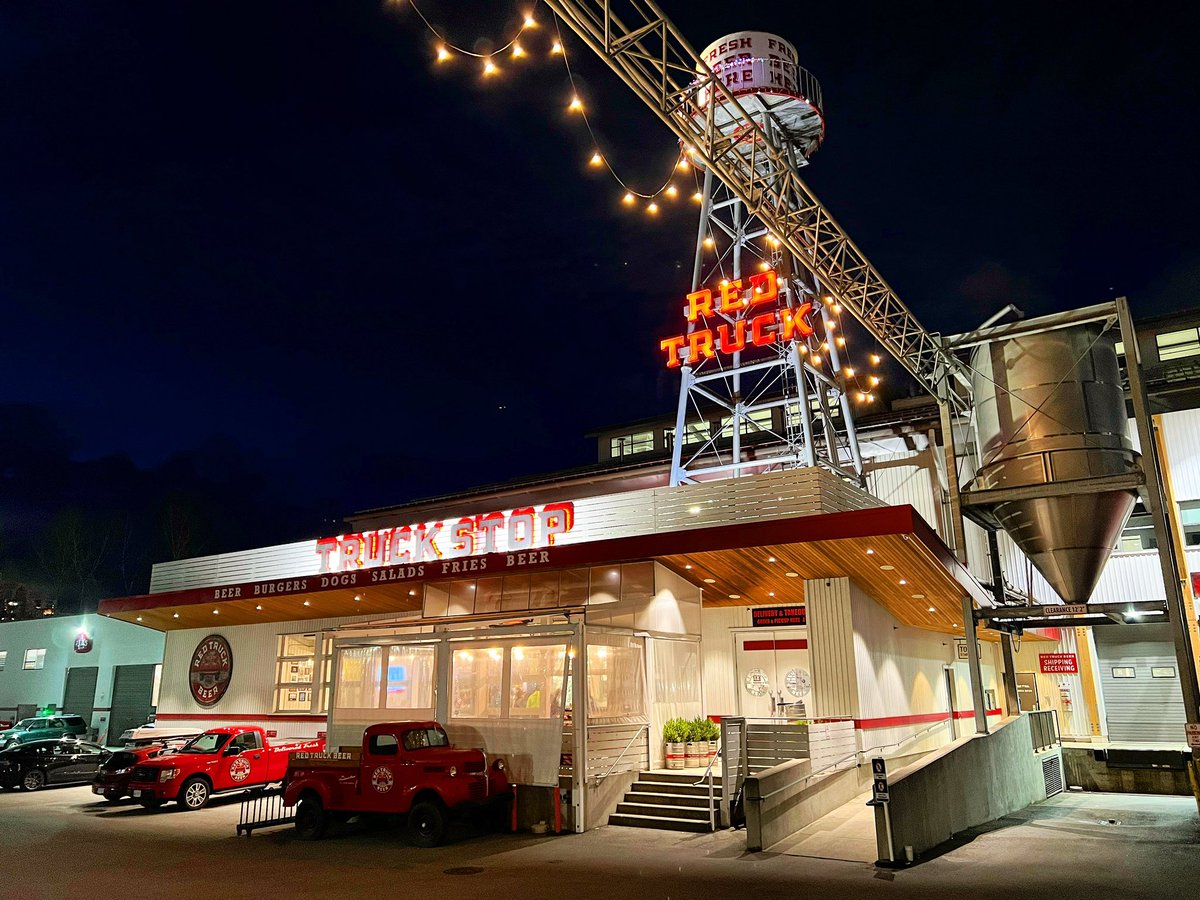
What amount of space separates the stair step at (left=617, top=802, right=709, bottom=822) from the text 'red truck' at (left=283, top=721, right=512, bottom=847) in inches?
83.5

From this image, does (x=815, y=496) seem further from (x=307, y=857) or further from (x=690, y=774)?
(x=307, y=857)

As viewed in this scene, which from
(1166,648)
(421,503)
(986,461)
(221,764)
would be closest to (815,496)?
(986,461)

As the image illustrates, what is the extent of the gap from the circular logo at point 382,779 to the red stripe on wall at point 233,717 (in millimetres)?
9915

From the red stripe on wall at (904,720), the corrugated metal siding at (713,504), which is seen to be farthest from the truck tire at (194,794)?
the red stripe on wall at (904,720)

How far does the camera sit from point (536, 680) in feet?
49.3

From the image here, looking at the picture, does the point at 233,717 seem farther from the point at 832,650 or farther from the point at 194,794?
the point at 832,650

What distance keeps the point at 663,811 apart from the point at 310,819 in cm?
584

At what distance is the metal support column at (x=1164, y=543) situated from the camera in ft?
42.5

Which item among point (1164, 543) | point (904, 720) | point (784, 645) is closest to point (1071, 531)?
point (1164, 543)

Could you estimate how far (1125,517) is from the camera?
588 inches

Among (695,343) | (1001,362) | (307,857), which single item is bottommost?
(307,857)

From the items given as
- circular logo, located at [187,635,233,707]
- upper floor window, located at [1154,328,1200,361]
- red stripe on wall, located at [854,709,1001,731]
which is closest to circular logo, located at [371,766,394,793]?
red stripe on wall, located at [854,709,1001,731]

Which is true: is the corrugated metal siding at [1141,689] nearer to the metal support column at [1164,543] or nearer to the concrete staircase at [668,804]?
the metal support column at [1164,543]

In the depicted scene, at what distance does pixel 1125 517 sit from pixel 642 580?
8773 mm
